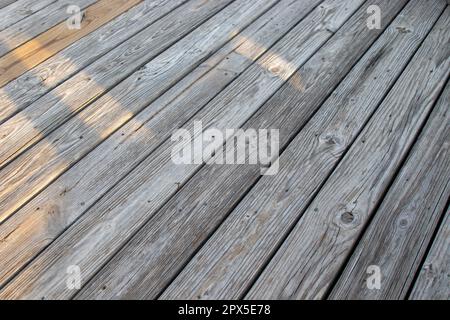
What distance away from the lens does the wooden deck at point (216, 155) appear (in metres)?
1.52

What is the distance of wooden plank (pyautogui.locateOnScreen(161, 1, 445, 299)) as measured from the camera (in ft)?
4.95

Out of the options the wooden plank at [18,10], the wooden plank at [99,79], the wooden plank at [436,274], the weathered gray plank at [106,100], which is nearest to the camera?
the wooden plank at [436,274]

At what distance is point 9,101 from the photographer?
2.08m

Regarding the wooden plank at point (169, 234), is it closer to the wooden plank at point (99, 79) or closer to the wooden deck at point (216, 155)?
the wooden deck at point (216, 155)

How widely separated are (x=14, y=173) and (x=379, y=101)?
1.19m

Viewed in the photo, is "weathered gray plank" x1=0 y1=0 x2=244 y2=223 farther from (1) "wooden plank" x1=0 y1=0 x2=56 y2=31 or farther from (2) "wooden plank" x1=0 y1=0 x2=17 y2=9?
(2) "wooden plank" x1=0 y1=0 x2=17 y2=9

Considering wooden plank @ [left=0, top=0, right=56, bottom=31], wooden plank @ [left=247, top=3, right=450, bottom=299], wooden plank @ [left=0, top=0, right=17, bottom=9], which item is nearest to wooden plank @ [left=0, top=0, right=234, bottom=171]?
wooden plank @ [left=0, top=0, right=56, bottom=31]

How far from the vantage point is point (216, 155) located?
1.83 metres

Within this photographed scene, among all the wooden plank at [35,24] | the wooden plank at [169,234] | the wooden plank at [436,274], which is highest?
the wooden plank at [35,24]

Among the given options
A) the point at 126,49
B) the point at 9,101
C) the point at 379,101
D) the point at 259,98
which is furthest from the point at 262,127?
the point at 9,101

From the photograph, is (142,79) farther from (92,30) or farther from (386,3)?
(386,3)

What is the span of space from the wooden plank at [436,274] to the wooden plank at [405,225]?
2cm

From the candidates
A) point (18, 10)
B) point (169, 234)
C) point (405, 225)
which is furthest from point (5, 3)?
point (405, 225)

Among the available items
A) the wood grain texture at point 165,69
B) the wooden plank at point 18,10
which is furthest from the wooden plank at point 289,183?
the wooden plank at point 18,10
